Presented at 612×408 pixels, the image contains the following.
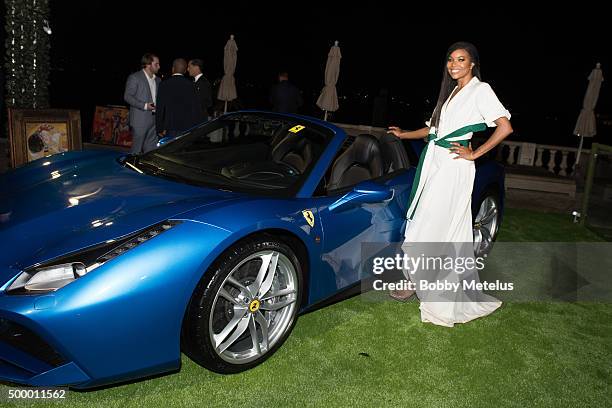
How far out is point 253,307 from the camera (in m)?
3.04

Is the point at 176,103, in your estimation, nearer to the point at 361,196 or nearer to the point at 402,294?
the point at 402,294

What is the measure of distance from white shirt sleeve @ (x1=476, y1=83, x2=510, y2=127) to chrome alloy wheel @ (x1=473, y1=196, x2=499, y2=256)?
172 centimetres

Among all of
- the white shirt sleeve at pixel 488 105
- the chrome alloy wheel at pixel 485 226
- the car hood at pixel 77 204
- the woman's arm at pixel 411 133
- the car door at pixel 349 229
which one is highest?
the white shirt sleeve at pixel 488 105

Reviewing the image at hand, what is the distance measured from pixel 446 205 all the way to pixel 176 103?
488 centimetres

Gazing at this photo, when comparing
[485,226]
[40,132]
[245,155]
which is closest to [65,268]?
[245,155]

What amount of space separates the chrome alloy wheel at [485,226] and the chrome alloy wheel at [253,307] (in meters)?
2.63

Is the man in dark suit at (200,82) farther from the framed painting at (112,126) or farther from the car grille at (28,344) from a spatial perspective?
the car grille at (28,344)

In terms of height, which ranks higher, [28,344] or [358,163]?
[358,163]

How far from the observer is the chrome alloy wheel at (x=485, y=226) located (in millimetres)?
5254

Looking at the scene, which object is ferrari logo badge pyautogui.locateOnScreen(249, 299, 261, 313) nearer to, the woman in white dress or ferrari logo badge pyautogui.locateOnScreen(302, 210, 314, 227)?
ferrari logo badge pyautogui.locateOnScreen(302, 210, 314, 227)

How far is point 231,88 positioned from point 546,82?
3707 centimetres

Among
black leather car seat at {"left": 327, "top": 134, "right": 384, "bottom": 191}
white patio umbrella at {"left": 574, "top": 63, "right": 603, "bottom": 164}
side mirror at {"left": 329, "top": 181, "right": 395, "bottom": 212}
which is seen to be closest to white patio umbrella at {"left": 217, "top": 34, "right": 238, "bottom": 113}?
white patio umbrella at {"left": 574, "top": 63, "right": 603, "bottom": 164}

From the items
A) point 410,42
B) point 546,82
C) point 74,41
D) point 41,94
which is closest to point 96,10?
point 74,41

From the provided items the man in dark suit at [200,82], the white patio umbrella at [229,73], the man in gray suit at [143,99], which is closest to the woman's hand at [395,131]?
the man in gray suit at [143,99]
